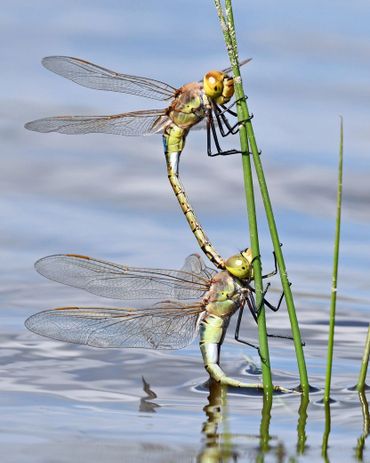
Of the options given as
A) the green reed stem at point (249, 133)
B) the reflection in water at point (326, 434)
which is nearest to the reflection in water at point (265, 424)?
the reflection in water at point (326, 434)

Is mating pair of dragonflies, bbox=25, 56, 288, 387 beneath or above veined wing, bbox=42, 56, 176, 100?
beneath

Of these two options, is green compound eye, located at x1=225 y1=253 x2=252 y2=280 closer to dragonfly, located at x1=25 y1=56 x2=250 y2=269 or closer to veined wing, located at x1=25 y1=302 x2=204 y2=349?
dragonfly, located at x1=25 y1=56 x2=250 y2=269

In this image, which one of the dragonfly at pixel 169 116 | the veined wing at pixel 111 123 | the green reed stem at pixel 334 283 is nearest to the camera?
the green reed stem at pixel 334 283

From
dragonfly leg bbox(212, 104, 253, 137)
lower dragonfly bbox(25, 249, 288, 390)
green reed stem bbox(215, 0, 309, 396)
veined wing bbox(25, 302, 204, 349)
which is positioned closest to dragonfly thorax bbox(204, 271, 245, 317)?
lower dragonfly bbox(25, 249, 288, 390)

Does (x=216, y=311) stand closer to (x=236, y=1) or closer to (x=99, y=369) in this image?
(x=99, y=369)

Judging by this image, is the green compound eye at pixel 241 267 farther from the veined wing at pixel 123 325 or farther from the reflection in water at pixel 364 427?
the reflection in water at pixel 364 427

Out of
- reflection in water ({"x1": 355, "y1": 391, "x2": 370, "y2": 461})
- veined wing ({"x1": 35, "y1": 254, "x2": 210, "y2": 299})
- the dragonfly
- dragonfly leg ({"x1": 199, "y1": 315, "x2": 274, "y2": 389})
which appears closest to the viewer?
reflection in water ({"x1": 355, "y1": 391, "x2": 370, "y2": 461})

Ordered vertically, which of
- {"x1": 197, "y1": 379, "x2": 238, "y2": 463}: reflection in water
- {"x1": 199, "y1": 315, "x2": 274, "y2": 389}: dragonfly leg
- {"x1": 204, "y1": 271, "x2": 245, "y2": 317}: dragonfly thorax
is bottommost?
{"x1": 197, "y1": 379, "x2": 238, "y2": 463}: reflection in water
